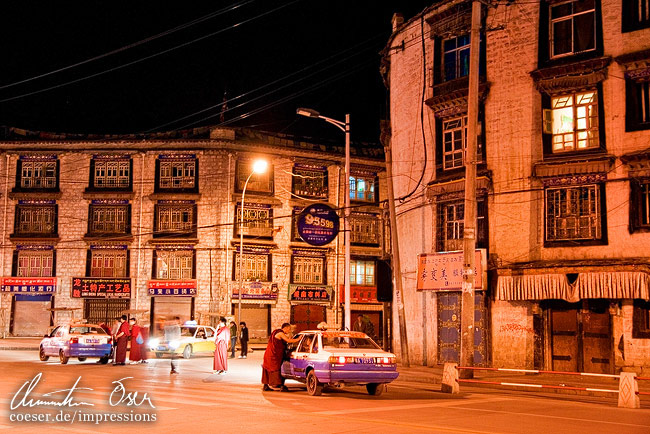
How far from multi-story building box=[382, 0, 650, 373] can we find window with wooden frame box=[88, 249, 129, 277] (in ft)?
88.7

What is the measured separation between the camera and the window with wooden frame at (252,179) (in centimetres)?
5116

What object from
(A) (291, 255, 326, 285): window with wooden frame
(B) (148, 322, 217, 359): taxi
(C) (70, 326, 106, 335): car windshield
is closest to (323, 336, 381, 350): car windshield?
(C) (70, 326, 106, 335): car windshield

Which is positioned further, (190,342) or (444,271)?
(190,342)

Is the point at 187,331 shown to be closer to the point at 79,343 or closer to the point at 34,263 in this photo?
the point at 79,343

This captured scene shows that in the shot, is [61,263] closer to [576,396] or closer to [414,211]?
[414,211]

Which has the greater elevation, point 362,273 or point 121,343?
point 362,273

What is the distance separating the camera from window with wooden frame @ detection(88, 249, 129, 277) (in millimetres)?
51344

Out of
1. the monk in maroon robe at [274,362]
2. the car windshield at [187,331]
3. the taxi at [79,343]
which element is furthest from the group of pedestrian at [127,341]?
the monk in maroon robe at [274,362]

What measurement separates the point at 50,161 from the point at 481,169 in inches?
1372

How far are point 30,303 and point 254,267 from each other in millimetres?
15560

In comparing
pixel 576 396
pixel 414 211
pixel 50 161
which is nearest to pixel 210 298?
pixel 50 161

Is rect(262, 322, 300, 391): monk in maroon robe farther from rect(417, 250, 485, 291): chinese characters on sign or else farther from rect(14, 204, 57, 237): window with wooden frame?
rect(14, 204, 57, 237): window with wooden frame

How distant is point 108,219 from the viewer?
5166cm

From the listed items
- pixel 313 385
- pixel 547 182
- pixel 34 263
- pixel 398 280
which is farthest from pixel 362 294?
pixel 313 385
